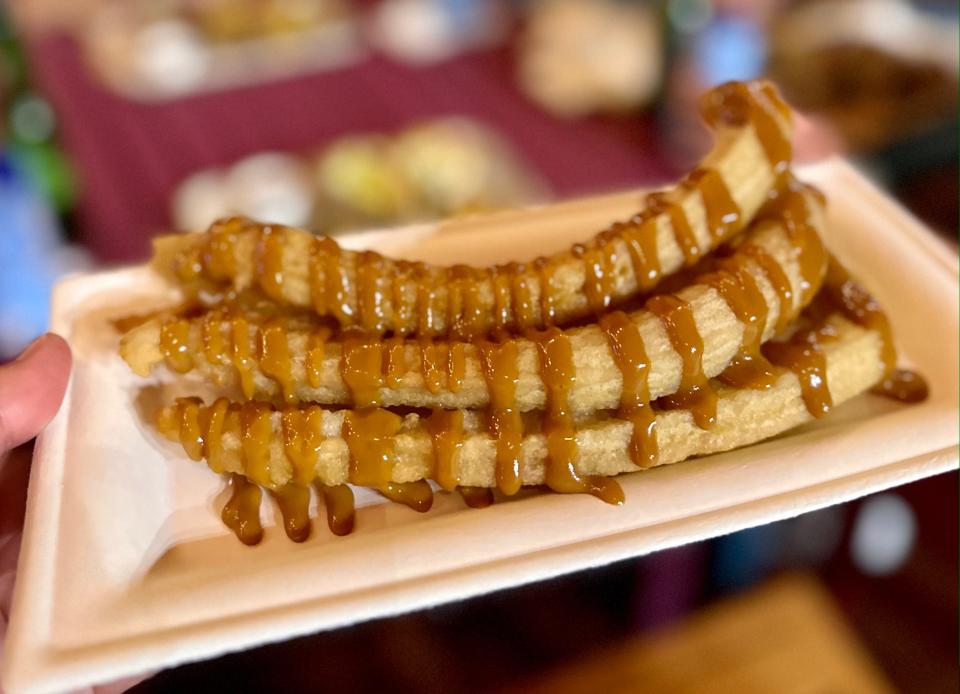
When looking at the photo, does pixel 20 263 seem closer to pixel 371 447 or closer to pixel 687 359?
pixel 371 447

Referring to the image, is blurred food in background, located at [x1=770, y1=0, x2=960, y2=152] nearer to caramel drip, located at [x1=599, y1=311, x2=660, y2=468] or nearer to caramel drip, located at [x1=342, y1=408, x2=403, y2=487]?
caramel drip, located at [x1=599, y1=311, x2=660, y2=468]

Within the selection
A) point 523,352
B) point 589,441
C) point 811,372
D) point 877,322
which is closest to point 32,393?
point 523,352

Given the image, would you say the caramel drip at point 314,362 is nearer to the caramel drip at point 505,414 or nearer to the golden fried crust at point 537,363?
the golden fried crust at point 537,363

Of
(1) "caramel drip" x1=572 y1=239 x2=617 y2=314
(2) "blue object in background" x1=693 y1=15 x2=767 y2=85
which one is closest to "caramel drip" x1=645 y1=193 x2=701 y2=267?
(1) "caramel drip" x1=572 y1=239 x2=617 y2=314

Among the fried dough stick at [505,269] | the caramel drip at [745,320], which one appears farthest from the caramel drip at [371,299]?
the caramel drip at [745,320]

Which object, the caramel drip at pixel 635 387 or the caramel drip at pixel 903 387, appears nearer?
the caramel drip at pixel 635 387
